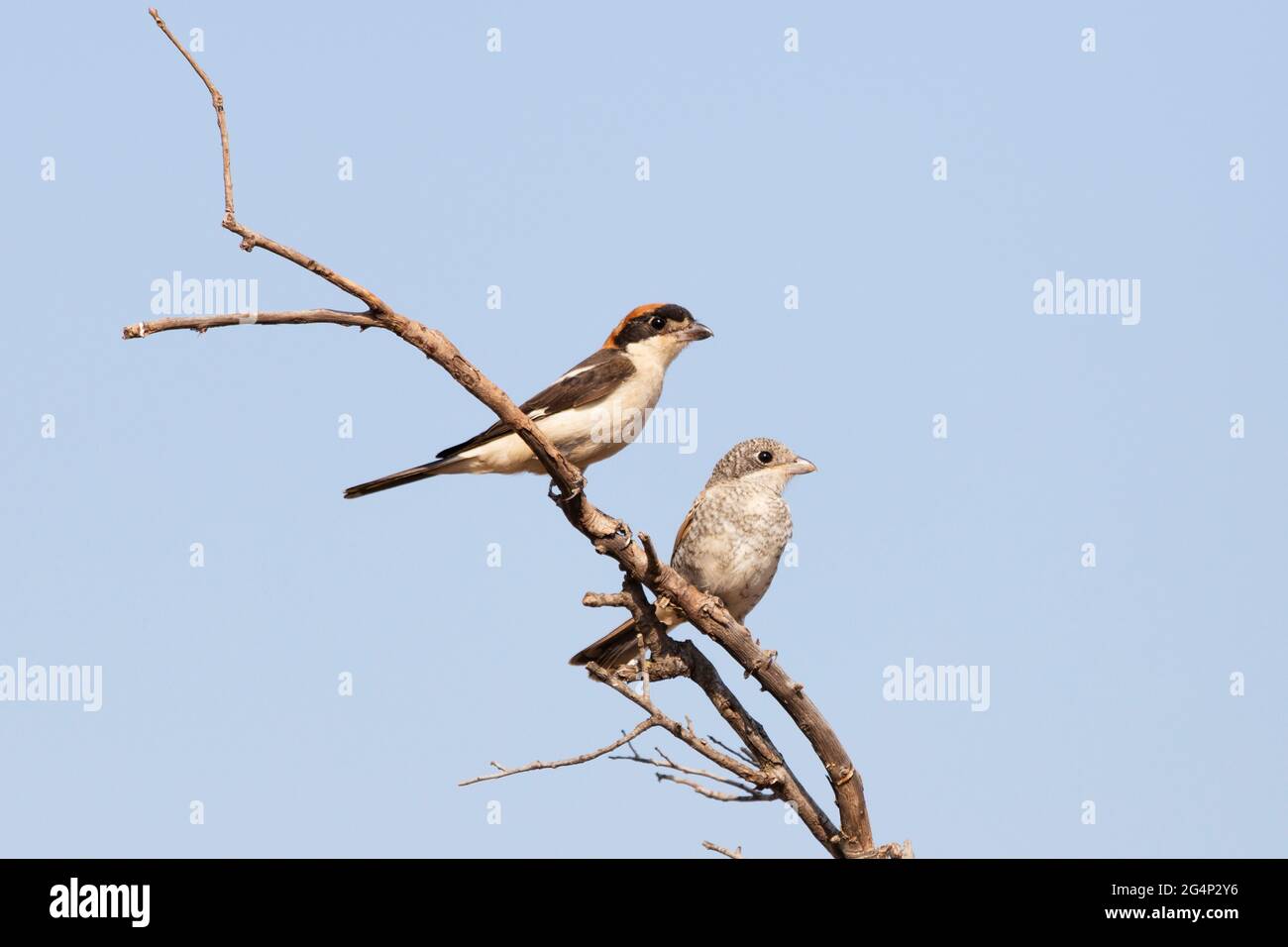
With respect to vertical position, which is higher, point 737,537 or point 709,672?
point 737,537

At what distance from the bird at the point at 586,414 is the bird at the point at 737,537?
702 mm

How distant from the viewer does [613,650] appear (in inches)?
316

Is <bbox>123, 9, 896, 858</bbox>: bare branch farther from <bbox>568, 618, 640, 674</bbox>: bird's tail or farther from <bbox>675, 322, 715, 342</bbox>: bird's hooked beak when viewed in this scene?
<bbox>675, 322, 715, 342</bbox>: bird's hooked beak

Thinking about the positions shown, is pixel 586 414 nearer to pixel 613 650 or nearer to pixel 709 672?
pixel 613 650

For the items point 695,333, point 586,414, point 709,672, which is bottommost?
point 709,672

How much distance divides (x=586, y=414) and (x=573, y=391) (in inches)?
8.3

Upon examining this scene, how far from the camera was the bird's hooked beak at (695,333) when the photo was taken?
9.29 m

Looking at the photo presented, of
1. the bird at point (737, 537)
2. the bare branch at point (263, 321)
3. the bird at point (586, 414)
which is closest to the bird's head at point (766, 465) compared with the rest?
the bird at point (737, 537)

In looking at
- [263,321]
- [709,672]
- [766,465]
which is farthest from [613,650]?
[263,321]

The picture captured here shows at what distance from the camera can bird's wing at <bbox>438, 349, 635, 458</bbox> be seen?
8531 mm

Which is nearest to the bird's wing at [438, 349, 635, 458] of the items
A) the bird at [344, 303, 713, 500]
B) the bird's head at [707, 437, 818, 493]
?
the bird at [344, 303, 713, 500]

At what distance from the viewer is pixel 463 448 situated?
8547mm
